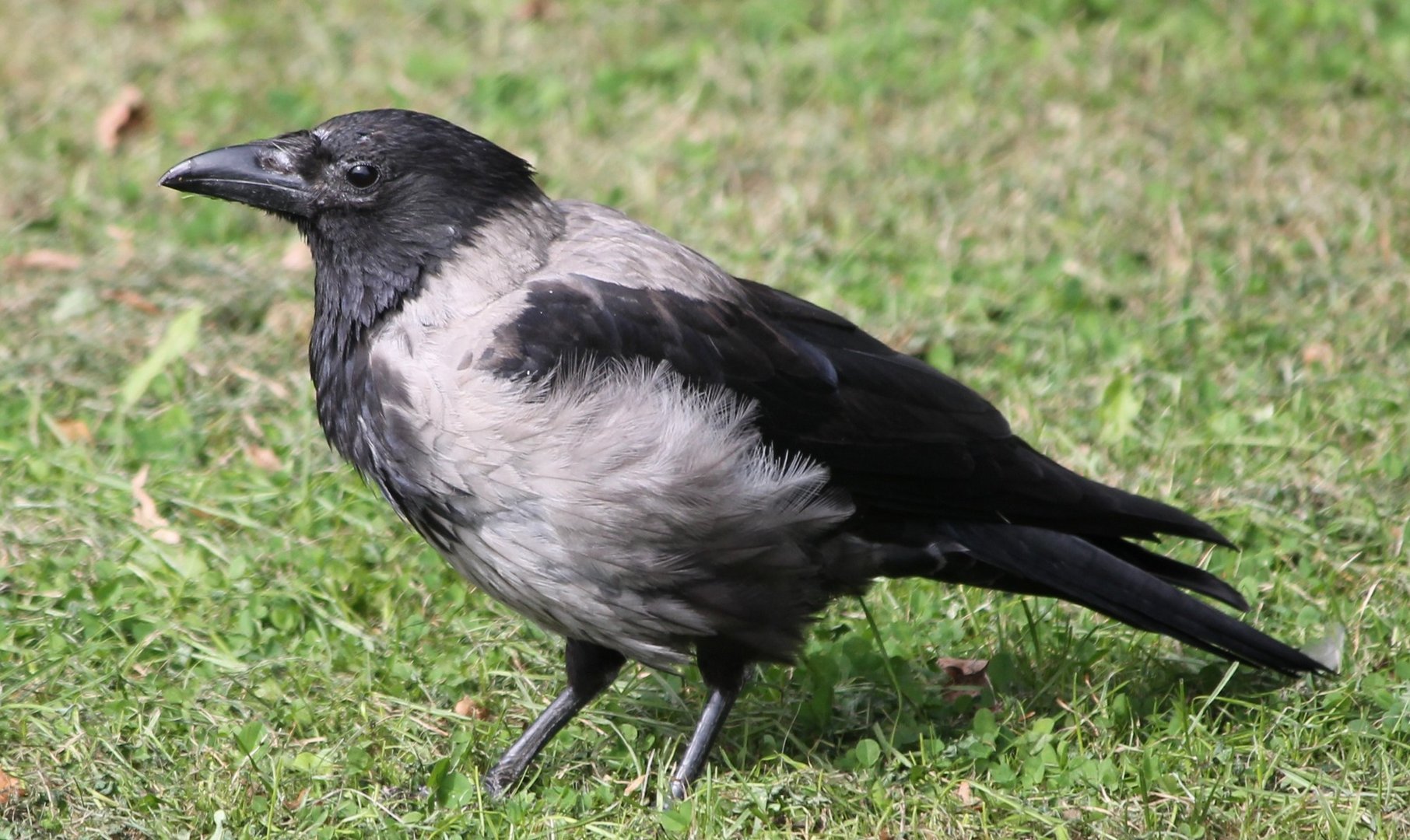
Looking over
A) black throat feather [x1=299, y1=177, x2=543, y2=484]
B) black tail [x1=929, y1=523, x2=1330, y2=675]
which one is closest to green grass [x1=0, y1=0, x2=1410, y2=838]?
black tail [x1=929, y1=523, x2=1330, y2=675]

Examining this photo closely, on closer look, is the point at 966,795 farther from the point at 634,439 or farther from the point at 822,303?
the point at 822,303

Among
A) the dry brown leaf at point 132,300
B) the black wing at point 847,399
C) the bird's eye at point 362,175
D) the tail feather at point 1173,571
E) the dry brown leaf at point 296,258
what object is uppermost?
the bird's eye at point 362,175

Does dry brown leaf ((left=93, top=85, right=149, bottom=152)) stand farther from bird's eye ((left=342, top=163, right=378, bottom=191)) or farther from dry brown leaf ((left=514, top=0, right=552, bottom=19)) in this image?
bird's eye ((left=342, top=163, right=378, bottom=191))

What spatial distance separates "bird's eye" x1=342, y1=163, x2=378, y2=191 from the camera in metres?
3.76

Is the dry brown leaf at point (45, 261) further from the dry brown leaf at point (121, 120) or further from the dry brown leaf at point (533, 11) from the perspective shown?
the dry brown leaf at point (533, 11)

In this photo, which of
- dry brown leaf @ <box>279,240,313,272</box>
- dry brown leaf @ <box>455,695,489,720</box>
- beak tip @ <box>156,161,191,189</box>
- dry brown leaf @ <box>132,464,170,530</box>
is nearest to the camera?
beak tip @ <box>156,161,191,189</box>

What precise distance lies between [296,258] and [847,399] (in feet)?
10.3

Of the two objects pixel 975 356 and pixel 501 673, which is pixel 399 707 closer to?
pixel 501 673

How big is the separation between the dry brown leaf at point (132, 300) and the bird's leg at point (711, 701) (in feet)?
9.63

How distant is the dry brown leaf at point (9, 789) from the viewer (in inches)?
139

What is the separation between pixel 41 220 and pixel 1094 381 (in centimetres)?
406

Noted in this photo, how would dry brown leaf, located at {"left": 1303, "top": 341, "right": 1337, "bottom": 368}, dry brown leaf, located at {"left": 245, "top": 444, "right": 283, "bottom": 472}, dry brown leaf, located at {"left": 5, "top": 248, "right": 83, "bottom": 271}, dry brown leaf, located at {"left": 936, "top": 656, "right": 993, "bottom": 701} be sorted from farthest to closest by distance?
1. dry brown leaf, located at {"left": 5, "top": 248, "right": 83, "bottom": 271}
2. dry brown leaf, located at {"left": 1303, "top": 341, "right": 1337, "bottom": 368}
3. dry brown leaf, located at {"left": 245, "top": 444, "right": 283, "bottom": 472}
4. dry brown leaf, located at {"left": 936, "top": 656, "right": 993, "bottom": 701}

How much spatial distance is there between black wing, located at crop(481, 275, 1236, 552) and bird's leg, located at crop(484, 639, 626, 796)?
70 cm

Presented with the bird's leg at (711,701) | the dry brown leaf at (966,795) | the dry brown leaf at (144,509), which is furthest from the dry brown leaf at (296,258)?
the dry brown leaf at (966,795)
